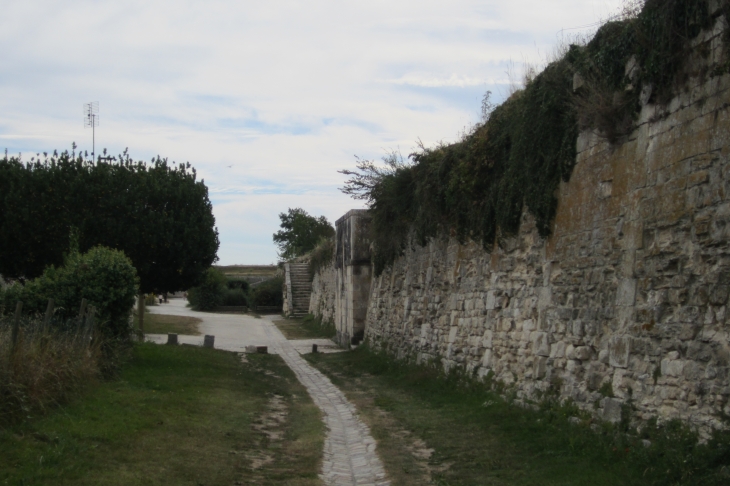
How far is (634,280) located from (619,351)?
758mm

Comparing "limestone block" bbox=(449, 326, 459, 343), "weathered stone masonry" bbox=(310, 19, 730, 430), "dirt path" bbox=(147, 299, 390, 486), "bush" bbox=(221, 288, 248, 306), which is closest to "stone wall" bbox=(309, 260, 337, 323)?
"dirt path" bbox=(147, 299, 390, 486)

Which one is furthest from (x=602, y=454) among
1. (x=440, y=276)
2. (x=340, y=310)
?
(x=340, y=310)

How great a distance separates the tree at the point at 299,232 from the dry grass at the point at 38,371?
158ft

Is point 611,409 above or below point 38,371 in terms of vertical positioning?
below

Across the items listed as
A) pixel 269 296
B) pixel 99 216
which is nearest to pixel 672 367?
pixel 99 216

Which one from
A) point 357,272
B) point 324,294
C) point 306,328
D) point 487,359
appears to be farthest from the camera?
point 306,328

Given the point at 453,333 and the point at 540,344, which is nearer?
the point at 540,344

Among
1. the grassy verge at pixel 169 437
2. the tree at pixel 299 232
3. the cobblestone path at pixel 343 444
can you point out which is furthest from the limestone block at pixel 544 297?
the tree at pixel 299 232

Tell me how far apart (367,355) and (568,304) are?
10.6 m

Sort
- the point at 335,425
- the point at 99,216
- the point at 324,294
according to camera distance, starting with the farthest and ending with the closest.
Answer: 1. the point at 324,294
2. the point at 99,216
3. the point at 335,425

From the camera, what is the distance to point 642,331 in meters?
7.11

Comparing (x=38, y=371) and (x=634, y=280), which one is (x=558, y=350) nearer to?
(x=634, y=280)

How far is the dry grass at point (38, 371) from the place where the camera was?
730cm

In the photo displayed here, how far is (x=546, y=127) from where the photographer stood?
9445mm
